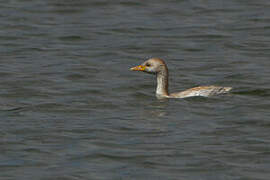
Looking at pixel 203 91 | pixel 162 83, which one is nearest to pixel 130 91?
pixel 162 83

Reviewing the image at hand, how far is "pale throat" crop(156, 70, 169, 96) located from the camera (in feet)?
54.2

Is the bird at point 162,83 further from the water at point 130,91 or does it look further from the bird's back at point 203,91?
the water at point 130,91

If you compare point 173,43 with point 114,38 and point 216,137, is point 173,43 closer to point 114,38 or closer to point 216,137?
point 114,38

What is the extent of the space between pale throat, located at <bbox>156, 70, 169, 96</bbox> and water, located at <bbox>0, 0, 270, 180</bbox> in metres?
0.40

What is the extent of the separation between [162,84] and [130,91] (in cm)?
73

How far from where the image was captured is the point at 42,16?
80.1 ft

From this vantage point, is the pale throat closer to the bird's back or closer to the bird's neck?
the bird's neck

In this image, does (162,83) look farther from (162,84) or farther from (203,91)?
(203,91)

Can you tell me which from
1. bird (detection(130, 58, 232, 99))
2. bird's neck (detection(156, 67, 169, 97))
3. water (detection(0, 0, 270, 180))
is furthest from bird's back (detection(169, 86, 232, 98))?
bird's neck (detection(156, 67, 169, 97))

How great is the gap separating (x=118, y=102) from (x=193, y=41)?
6390 mm

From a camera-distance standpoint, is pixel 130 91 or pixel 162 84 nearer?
pixel 162 84

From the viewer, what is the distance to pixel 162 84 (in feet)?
54.4

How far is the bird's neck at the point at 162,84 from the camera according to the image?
54.2 ft

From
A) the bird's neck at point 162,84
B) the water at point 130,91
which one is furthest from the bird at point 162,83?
the water at point 130,91
